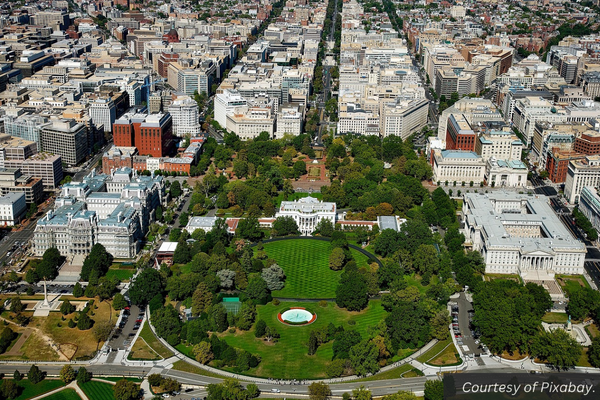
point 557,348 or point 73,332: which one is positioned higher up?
point 557,348

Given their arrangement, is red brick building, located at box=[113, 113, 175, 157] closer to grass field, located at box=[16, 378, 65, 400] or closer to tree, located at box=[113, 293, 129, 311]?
tree, located at box=[113, 293, 129, 311]

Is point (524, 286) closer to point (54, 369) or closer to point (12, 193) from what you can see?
point (54, 369)

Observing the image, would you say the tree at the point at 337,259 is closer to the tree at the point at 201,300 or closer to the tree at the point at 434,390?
the tree at the point at 201,300

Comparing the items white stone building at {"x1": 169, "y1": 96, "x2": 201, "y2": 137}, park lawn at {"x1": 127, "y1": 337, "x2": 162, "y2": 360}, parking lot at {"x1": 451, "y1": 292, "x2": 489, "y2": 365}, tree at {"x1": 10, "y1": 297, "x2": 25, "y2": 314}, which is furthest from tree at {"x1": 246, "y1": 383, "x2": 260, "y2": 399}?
white stone building at {"x1": 169, "y1": 96, "x2": 201, "y2": 137}

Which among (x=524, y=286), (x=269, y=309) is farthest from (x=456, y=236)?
(x=269, y=309)

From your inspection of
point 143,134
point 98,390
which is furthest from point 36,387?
point 143,134

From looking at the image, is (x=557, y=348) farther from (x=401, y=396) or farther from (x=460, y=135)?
(x=460, y=135)
